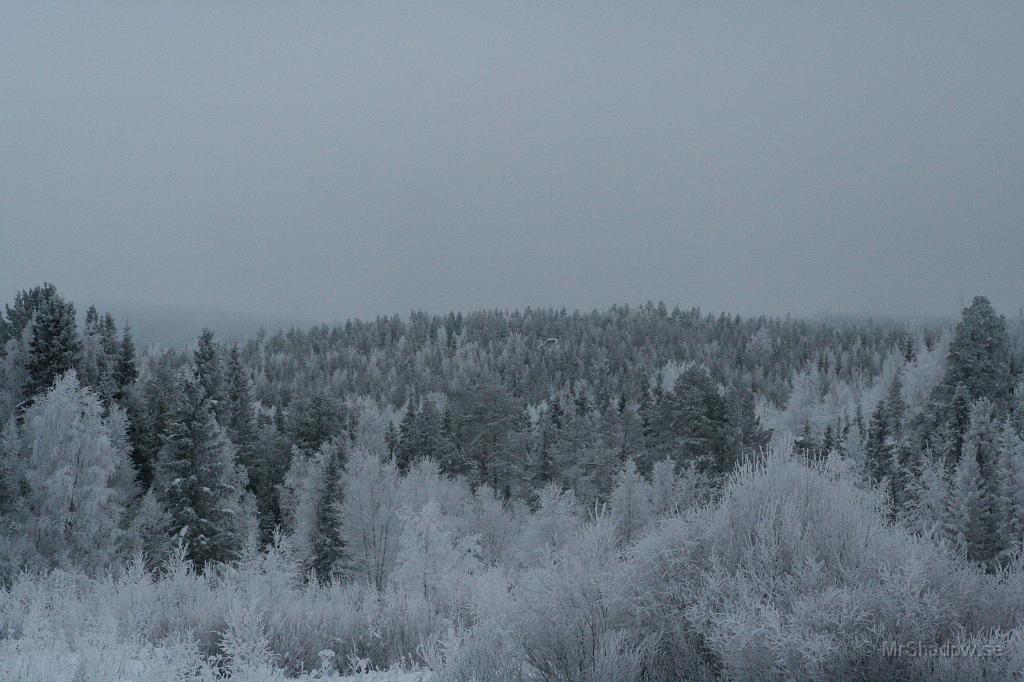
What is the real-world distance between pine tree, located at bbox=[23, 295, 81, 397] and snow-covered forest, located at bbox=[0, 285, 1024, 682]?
13cm

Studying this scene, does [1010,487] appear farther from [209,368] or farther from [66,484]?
[209,368]

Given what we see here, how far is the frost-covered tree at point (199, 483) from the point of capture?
28125 mm

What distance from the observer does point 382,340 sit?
165 metres

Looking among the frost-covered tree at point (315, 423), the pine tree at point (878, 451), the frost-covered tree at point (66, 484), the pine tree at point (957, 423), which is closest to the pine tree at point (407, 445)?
the frost-covered tree at point (315, 423)

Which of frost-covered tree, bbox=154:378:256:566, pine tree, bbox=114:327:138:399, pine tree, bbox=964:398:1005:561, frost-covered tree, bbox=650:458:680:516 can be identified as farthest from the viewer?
pine tree, bbox=114:327:138:399

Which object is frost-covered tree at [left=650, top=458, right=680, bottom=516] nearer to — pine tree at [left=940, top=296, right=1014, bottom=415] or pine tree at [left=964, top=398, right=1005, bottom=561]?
pine tree at [left=964, top=398, right=1005, bottom=561]

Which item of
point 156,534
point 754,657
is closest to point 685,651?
point 754,657

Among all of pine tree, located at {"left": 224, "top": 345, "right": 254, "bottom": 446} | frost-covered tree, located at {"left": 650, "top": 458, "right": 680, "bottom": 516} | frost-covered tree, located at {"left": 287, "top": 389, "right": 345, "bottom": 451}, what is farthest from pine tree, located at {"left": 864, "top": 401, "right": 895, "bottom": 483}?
pine tree, located at {"left": 224, "top": 345, "right": 254, "bottom": 446}

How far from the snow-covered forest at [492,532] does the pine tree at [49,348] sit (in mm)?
126

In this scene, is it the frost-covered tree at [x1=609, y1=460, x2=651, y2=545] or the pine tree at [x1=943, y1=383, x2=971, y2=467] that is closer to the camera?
the frost-covered tree at [x1=609, y1=460, x2=651, y2=545]

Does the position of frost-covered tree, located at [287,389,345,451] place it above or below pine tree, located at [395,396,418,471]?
above

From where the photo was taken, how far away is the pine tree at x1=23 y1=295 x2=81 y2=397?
30.8 metres

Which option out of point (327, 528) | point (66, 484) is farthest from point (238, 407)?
point (66, 484)

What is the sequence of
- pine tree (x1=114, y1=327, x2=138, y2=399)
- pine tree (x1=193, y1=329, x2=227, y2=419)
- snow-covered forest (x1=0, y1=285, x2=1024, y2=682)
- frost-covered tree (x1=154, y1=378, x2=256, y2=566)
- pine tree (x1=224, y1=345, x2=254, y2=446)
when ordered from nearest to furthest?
snow-covered forest (x1=0, y1=285, x2=1024, y2=682)
frost-covered tree (x1=154, y1=378, x2=256, y2=566)
pine tree (x1=114, y1=327, x2=138, y2=399)
pine tree (x1=193, y1=329, x2=227, y2=419)
pine tree (x1=224, y1=345, x2=254, y2=446)
